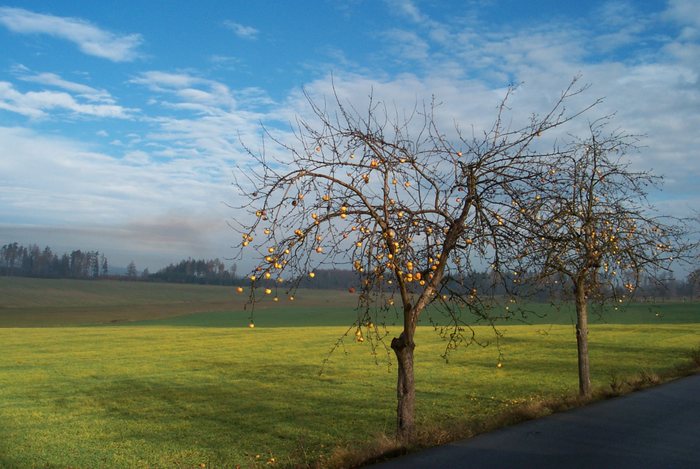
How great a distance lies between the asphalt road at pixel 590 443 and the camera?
7.50 meters

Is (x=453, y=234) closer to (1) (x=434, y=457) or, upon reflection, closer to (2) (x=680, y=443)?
(1) (x=434, y=457)

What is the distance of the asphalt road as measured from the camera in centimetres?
750

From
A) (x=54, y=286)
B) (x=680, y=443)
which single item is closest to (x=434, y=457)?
(x=680, y=443)

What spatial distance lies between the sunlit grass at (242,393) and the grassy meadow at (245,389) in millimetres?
47

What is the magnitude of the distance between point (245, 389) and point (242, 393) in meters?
0.80

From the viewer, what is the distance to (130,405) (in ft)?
56.9

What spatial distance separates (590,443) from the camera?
8.52 metres

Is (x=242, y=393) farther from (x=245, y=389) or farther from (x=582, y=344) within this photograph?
(x=582, y=344)

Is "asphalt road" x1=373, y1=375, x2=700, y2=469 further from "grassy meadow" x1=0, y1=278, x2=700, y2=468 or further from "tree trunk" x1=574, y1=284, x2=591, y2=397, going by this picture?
"tree trunk" x1=574, y1=284, x2=591, y2=397

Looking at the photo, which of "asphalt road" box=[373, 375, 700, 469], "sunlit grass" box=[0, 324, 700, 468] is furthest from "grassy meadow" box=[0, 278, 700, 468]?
"asphalt road" box=[373, 375, 700, 469]

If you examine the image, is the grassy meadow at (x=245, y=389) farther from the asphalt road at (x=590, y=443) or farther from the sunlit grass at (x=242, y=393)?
the asphalt road at (x=590, y=443)

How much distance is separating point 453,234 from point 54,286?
108497 millimetres

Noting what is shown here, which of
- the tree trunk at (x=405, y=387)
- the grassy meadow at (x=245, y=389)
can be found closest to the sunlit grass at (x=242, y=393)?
the grassy meadow at (x=245, y=389)

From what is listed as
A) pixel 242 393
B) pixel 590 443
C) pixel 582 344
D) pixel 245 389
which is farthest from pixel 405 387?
pixel 245 389
